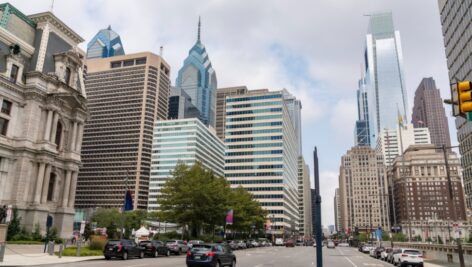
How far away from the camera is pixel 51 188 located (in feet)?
169

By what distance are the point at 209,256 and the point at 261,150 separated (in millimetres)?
144759

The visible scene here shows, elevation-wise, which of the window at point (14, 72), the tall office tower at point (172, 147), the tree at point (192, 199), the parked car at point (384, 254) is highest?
the tall office tower at point (172, 147)

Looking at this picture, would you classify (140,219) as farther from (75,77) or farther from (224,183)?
(75,77)

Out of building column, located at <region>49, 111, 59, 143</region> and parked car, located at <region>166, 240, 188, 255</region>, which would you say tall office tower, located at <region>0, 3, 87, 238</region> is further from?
parked car, located at <region>166, 240, 188, 255</region>

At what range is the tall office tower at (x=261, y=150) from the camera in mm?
161250

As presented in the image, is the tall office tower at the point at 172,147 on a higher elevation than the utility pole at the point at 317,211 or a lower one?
higher

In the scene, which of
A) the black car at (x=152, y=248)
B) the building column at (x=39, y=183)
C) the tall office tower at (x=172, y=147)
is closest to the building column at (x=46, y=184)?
the building column at (x=39, y=183)

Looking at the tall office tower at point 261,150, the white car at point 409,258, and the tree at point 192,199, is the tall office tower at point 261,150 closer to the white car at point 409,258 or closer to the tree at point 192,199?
the tree at point 192,199

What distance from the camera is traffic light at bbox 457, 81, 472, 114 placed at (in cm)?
1108

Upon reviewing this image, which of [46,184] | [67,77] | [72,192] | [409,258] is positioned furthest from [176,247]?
[67,77]

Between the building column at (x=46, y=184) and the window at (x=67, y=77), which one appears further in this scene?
the window at (x=67, y=77)

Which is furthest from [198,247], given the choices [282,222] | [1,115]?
[282,222]

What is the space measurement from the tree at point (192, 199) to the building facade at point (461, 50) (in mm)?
65054

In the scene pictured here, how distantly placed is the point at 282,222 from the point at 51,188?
12056 centimetres
